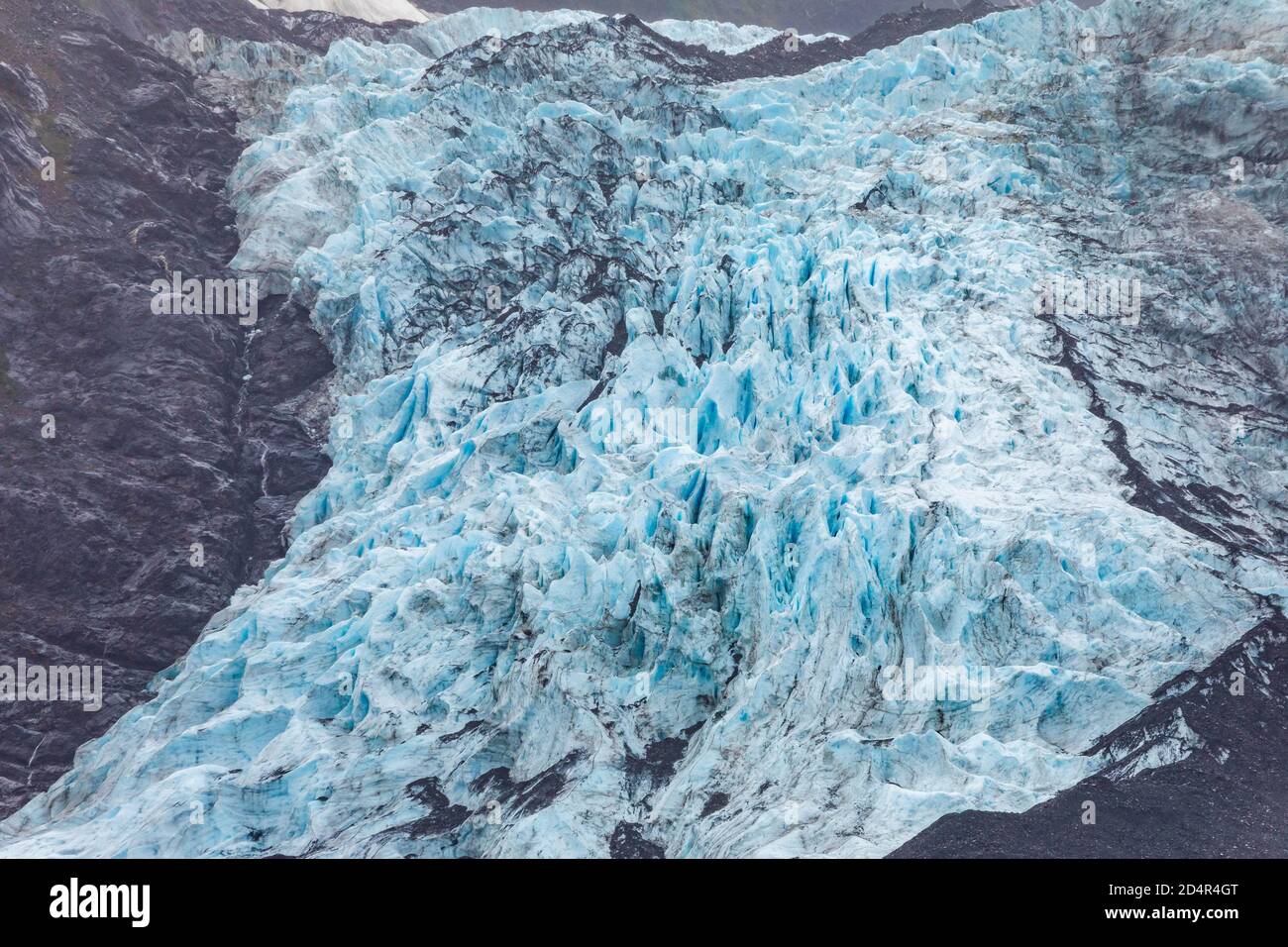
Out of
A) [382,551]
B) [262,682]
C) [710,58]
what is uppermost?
[710,58]

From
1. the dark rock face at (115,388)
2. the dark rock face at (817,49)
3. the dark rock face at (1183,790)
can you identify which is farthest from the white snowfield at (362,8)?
the dark rock face at (1183,790)

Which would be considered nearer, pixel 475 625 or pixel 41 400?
pixel 475 625

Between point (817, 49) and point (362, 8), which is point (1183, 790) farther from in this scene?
point (362, 8)

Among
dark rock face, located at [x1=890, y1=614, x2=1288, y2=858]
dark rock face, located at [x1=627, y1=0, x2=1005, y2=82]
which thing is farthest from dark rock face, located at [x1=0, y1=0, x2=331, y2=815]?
dark rock face, located at [x1=890, y1=614, x2=1288, y2=858]

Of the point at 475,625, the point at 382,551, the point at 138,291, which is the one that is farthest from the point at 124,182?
the point at 475,625

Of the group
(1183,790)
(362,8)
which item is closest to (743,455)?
(1183,790)

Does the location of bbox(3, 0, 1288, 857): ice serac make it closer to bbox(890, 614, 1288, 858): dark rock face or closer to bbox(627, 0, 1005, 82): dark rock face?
bbox(890, 614, 1288, 858): dark rock face

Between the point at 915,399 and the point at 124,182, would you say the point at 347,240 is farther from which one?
the point at 915,399
